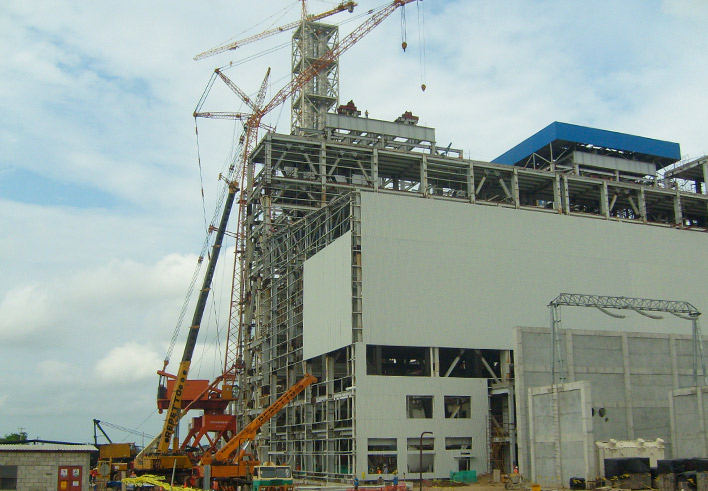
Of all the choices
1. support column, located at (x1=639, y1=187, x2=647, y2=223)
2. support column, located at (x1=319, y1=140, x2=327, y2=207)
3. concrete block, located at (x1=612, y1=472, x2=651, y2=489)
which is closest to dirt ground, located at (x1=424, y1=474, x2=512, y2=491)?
concrete block, located at (x1=612, y1=472, x2=651, y2=489)

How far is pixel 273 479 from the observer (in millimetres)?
52312

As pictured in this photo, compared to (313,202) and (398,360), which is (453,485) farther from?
(313,202)

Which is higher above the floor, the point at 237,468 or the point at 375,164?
the point at 375,164

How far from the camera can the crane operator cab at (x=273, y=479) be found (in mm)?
51844

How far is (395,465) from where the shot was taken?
76.1 metres

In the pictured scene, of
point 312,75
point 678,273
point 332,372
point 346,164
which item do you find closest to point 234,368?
point 332,372

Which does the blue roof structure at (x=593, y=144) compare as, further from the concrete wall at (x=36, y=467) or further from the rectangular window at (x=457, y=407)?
the concrete wall at (x=36, y=467)

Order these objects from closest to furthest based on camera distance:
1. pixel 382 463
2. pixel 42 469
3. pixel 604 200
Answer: pixel 42 469
pixel 382 463
pixel 604 200

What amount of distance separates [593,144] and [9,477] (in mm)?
96068

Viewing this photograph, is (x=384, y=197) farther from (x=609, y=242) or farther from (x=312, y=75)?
(x=312, y=75)

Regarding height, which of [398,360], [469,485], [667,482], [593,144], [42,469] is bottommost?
[469,485]

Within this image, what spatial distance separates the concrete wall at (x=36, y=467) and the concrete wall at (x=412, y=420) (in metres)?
32.6

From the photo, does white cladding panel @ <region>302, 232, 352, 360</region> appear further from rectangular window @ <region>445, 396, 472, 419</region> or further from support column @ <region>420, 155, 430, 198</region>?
support column @ <region>420, 155, 430, 198</region>

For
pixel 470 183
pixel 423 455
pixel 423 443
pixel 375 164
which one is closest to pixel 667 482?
pixel 423 455
